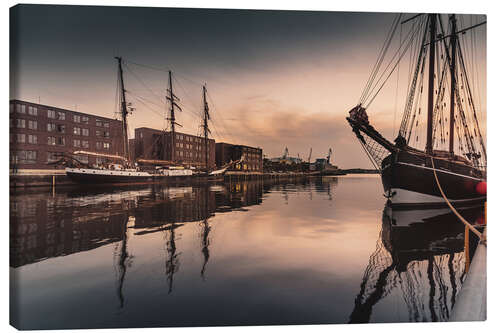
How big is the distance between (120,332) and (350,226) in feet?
16.8

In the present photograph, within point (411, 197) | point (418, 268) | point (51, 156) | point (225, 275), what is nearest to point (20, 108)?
point (51, 156)

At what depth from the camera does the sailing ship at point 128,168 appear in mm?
5813

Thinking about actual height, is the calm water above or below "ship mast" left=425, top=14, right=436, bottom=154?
below

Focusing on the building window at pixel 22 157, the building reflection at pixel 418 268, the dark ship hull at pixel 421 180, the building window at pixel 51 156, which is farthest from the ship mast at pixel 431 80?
the building window at pixel 51 156

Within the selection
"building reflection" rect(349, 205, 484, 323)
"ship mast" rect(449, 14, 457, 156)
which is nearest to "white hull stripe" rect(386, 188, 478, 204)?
"building reflection" rect(349, 205, 484, 323)

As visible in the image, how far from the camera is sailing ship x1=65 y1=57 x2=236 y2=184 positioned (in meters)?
5.81

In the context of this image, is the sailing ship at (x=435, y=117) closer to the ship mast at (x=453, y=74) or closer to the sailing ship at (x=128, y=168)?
the ship mast at (x=453, y=74)

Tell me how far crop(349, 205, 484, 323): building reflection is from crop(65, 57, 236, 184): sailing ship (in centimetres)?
451

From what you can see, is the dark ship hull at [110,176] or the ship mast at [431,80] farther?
the dark ship hull at [110,176]

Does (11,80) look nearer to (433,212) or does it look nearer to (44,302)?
(44,302)

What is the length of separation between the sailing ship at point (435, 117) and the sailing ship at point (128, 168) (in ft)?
12.5

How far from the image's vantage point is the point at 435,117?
5477mm

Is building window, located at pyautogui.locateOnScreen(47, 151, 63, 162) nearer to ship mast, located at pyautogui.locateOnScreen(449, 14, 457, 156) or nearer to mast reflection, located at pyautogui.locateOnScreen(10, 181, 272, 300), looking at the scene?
mast reflection, located at pyautogui.locateOnScreen(10, 181, 272, 300)

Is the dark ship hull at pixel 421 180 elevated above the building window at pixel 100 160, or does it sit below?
below
